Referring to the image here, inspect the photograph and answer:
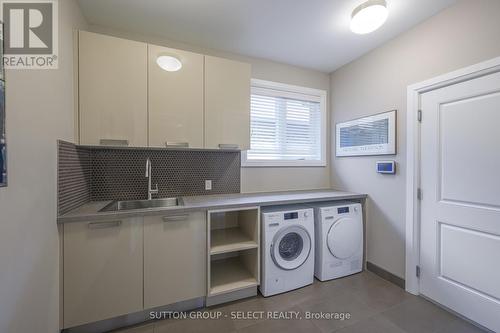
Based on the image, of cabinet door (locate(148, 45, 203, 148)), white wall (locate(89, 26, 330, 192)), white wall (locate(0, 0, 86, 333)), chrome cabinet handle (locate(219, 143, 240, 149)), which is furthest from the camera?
white wall (locate(89, 26, 330, 192))

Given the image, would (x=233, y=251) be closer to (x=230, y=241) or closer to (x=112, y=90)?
(x=230, y=241)

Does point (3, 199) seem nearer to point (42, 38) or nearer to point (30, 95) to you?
point (30, 95)

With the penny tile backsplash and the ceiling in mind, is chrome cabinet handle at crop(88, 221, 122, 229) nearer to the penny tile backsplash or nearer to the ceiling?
the penny tile backsplash

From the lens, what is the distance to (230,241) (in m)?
2.04

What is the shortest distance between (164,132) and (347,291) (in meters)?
2.36

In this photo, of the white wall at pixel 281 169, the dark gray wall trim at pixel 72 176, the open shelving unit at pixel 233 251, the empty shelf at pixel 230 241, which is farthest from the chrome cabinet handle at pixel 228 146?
the dark gray wall trim at pixel 72 176

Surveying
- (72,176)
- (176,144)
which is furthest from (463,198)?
(72,176)

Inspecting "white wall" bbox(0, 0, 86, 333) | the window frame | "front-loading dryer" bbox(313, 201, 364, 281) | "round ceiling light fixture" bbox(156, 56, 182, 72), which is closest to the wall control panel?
"front-loading dryer" bbox(313, 201, 364, 281)

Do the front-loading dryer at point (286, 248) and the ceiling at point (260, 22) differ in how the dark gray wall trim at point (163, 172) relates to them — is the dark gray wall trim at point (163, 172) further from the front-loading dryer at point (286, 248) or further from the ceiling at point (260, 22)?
the ceiling at point (260, 22)

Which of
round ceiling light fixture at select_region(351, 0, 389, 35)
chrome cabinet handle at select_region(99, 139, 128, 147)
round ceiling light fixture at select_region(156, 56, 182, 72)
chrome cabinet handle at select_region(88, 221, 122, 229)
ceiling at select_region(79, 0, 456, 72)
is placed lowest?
chrome cabinet handle at select_region(88, 221, 122, 229)

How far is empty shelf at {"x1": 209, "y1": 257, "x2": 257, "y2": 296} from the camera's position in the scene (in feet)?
6.11

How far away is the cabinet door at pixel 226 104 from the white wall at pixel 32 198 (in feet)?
3.54

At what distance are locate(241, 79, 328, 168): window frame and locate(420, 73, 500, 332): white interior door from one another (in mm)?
1220

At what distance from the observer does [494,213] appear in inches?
59.0
